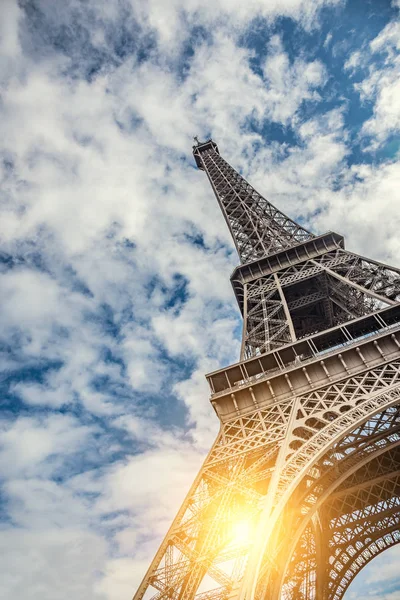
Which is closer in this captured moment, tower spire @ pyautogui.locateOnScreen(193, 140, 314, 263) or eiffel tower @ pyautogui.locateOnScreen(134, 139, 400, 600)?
eiffel tower @ pyautogui.locateOnScreen(134, 139, 400, 600)

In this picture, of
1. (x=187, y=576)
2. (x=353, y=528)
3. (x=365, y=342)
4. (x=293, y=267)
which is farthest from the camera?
(x=293, y=267)

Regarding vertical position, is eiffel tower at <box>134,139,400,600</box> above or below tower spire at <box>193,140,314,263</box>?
below

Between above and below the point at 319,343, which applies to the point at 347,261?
above

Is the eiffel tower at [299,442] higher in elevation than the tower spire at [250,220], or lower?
lower

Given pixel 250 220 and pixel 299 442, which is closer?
pixel 299 442

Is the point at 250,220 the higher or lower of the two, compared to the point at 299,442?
higher

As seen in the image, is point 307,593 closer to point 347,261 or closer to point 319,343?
point 319,343

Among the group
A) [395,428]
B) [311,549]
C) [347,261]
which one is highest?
[347,261]

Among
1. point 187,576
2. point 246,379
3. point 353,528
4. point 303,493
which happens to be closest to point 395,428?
point 303,493
